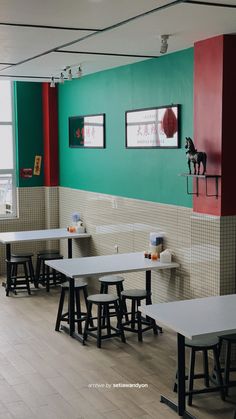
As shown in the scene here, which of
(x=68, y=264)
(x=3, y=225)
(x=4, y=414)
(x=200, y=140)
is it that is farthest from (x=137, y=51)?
(x=3, y=225)

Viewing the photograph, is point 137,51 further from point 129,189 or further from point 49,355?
point 49,355

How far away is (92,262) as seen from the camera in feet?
21.3

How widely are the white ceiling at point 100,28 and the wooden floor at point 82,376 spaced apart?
2.84 meters

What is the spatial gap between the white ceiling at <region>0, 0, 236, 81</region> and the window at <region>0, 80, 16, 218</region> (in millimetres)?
2578

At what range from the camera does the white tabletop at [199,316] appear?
161 inches

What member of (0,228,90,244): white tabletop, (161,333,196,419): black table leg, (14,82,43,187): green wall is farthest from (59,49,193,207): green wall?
(161,333,196,419): black table leg

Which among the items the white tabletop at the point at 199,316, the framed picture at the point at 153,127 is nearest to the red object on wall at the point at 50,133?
the framed picture at the point at 153,127

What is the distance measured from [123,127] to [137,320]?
2.40 meters

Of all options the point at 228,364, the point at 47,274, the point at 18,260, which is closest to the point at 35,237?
the point at 18,260

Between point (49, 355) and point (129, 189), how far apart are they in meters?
2.33

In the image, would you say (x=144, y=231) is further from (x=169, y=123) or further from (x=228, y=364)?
(x=228, y=364)

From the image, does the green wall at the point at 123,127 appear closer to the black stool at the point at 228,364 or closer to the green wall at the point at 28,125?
the green wall at the point at 28,125

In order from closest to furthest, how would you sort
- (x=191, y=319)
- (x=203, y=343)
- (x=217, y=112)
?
(x=191, y=319) < (x=203, y=343) < (x=217, y=112)

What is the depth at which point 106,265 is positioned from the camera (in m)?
6.30
